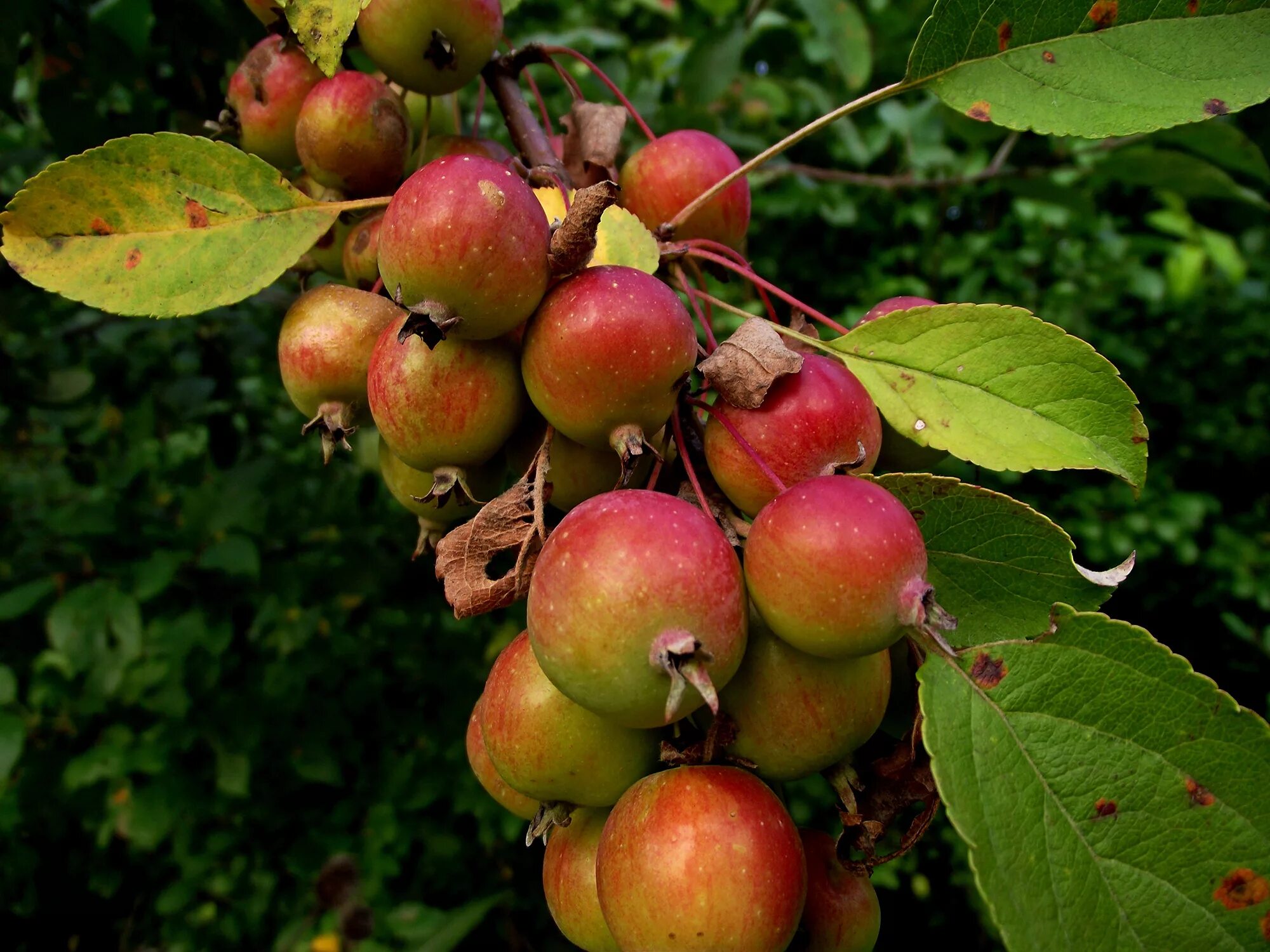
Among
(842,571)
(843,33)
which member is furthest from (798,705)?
(843,33)

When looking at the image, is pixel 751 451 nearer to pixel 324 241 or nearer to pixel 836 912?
pixel 836 912

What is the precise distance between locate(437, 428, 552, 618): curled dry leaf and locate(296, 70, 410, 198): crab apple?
0.52 metres

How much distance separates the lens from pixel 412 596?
271cm

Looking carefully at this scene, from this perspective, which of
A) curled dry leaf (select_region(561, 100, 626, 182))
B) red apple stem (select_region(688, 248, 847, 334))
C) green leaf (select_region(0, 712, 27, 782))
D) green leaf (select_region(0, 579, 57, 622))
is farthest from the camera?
green leaf (select_region(0, 579, 57, 622))

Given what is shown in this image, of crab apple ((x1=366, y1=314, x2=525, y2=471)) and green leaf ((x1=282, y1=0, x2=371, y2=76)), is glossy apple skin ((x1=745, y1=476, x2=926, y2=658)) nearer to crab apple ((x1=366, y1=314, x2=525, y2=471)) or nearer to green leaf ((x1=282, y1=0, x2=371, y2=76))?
crab apple ((x1=366, y1=314, x2=525, y2=471))

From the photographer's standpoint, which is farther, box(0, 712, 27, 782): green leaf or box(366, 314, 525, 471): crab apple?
box(0, 712, 27, 782): green leaf

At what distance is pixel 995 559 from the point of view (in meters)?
0.90

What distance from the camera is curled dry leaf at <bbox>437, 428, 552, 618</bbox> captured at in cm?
90

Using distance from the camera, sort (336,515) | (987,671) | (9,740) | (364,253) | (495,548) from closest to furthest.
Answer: (987,671), (495,548), (364,253), (9,740), (336,515)

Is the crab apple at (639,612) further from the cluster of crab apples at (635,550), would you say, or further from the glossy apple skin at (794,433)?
the glossy apple skin at (794,433)

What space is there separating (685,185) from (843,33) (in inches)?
61.6

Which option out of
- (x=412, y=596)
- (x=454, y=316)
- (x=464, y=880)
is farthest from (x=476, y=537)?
(x=464, y=880)

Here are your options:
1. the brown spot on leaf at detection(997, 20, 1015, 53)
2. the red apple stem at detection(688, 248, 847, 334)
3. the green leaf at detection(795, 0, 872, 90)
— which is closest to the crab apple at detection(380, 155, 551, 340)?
the red apple stem at detection(688, 248, 847, 334)

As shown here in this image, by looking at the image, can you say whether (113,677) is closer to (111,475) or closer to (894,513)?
(111,475)
